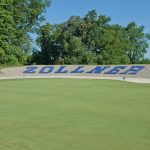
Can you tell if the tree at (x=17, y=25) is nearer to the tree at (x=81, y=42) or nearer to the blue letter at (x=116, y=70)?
the tree at (x=81, y=42)

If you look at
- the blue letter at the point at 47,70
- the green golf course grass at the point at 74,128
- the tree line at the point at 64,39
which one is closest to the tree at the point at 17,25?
the tree line at the point at 64,39

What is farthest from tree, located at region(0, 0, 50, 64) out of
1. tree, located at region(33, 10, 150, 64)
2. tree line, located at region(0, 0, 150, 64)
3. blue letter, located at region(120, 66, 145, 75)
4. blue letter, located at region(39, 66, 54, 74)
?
blue letter, located at region(120, 66, 145, 75)

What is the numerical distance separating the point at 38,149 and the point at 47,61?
2503 inches

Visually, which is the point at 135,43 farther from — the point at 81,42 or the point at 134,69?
the point at 134,69

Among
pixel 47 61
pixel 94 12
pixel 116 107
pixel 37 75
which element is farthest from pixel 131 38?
pixel 116 107

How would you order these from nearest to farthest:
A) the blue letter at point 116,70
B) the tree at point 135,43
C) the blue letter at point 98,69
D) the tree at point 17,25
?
the blue letter at point 116,70 < the blue letter at point 98,69 < the tree at point 17,25 < the tree at point 135,43

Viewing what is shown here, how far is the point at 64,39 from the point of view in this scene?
67000 millimetres

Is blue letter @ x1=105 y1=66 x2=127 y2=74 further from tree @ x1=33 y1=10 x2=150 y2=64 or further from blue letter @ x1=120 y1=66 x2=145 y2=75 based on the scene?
tree @ x1=33 y1=10 x2=150 y2=64

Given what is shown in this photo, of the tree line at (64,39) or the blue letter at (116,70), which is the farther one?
the tree line at (64,39)

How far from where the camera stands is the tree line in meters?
59.9

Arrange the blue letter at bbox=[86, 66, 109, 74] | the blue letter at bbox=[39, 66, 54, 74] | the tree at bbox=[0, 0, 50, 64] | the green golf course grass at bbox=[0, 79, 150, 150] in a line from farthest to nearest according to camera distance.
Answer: the tree at bbox=[0, 0, 50, 64] < the blue letter at bbox=[39, 66, 54, 74] < the blue letter at bbox=[86, 66, 109, 74] < the green golf course grass at bbox=[0, 79, 150, 150]

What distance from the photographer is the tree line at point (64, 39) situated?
2359 inches

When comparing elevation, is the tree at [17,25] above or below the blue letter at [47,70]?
above

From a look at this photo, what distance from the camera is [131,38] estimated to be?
8606cm
